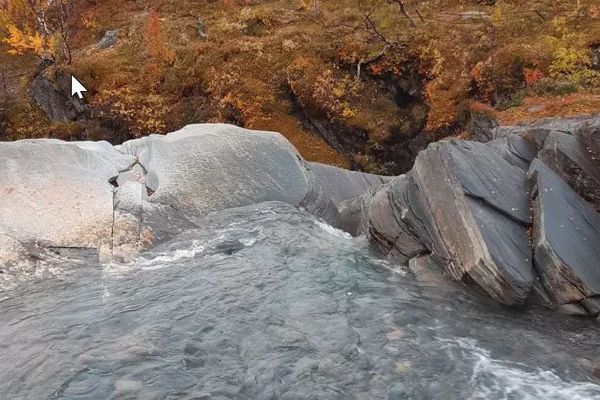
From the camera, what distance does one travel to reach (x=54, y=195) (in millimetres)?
16703

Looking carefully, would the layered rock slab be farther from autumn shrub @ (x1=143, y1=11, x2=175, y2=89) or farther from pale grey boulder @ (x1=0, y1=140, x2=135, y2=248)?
autumn shrub @ (x1=143, y1=11, x2=175, y2=89)

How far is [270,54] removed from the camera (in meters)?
35.7

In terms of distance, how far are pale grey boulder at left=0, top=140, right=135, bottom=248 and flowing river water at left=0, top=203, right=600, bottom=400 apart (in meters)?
1.17

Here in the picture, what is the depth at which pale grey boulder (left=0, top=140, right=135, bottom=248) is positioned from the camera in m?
15.8

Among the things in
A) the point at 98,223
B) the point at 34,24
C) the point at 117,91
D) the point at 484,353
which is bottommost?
the point at 484,353

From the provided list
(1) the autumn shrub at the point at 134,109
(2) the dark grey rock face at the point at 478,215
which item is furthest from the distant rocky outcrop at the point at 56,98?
(2) the dark grey rock face at the point at 478,215

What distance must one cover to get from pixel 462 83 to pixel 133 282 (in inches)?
895

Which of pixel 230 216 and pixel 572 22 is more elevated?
pixel 572 22

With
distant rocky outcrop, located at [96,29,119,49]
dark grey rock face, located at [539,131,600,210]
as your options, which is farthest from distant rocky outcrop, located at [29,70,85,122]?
dark grey rock face, located at [539,131,600,210]

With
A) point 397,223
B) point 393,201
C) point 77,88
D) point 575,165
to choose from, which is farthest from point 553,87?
point 77,88

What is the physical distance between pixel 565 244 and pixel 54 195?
15.2 m

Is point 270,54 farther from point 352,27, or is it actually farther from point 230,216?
point 230,216

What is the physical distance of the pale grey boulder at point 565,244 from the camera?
1233 cm

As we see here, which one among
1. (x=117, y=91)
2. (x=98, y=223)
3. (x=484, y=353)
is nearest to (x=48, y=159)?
(x=98, y=223)
